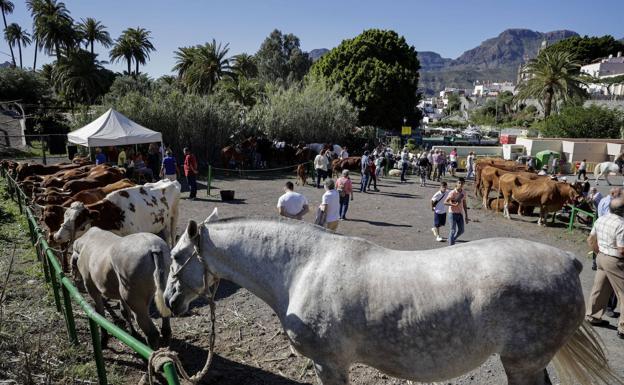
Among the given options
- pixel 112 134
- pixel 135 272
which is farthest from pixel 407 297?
pixel 112 134

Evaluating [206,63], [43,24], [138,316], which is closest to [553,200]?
[138,316]

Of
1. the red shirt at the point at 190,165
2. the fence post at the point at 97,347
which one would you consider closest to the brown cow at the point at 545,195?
the red shirt at the point at 190,165

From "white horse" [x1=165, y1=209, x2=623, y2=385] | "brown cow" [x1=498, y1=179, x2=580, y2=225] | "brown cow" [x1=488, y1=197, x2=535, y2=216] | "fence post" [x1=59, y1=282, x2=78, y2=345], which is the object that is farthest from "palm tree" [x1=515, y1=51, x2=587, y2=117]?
"fence post" [x1=59, y1=282, x2=78, y2=345]

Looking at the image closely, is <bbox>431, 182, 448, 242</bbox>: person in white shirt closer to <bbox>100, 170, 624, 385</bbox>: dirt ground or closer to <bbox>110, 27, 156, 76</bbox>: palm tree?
<bbox>100, 170, 624, 385</bbox>: dirt ground

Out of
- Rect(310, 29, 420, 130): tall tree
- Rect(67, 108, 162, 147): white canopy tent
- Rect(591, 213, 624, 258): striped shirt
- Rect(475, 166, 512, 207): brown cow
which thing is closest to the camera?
Rect(591, 213, 624, 258): striped shirt

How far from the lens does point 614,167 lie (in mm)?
22078

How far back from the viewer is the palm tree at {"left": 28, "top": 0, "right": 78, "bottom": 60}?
1716 inches

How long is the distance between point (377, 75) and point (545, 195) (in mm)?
24784

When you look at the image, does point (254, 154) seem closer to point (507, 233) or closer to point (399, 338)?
point (507, 233)

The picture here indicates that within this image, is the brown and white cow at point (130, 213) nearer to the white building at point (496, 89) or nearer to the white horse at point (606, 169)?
the white horse at point (606, 169)

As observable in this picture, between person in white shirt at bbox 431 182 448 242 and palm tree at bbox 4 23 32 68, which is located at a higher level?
palm tree at bbox 4 23 32 68

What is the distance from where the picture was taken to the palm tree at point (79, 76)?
39.8 metres

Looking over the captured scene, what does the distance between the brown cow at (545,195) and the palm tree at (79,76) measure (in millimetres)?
39388

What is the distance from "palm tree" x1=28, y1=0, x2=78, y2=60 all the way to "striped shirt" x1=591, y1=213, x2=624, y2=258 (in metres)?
52.0
